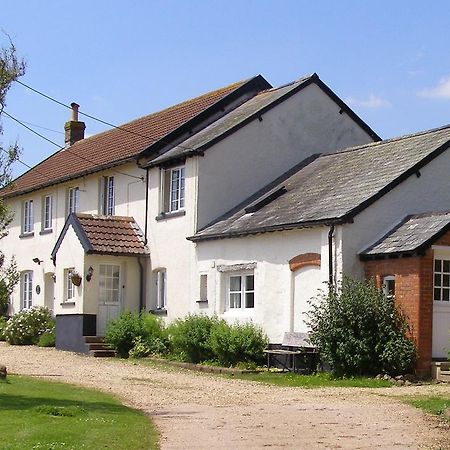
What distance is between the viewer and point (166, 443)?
11.0 meters

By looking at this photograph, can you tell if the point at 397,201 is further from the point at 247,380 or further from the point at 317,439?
the point at 317,439

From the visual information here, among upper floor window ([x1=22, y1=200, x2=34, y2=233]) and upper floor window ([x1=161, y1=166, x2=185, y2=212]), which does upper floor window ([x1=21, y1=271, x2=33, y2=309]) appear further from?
upper floor window ([x1=161, y1=166, x2=185, y2=212])

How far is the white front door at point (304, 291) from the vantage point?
22422 mm

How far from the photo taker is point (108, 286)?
29.0 m

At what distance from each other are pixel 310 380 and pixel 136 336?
8.22 m

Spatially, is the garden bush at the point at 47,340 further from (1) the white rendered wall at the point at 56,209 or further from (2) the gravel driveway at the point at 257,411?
(2) the gravel driveway at the point at 257,411

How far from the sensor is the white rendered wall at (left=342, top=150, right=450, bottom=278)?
70.2ft

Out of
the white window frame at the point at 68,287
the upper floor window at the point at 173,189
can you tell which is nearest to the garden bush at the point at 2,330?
the white window frame at the point at 68,287

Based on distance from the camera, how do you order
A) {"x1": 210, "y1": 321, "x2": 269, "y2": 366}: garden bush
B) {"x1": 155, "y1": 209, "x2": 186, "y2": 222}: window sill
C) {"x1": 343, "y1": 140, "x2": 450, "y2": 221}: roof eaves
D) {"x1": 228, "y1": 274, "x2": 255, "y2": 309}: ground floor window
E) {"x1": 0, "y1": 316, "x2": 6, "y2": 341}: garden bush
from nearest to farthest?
{"x1": 343, "y1": 140, "x2": 450, "y2": 221}: roof eaves, {"x1": 210, "y1": 321, "x2": 269, "y2": 366}: garden bush, {"x1": 228, "y1": 274, "x2": 255, "y2": 309}: ground floor window, {"x1": 155, "y1": 209, "x2": 186, "y2": 222}: window sill, {"x1": 0, "y1": 316, "x2": 6, "y2": 341}: garden bush

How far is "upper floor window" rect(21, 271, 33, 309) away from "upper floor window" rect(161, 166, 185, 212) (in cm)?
1051

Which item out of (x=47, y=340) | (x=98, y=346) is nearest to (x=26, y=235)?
(x=47, y=340)

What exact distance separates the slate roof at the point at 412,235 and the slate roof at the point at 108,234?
10082 mm

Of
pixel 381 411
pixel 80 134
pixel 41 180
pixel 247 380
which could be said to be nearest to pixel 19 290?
pixel 41 180

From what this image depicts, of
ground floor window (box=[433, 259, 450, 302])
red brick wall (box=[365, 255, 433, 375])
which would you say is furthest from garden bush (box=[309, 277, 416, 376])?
ground floor window (box=[433, 259, 450, 302])
